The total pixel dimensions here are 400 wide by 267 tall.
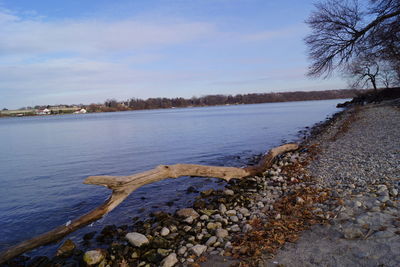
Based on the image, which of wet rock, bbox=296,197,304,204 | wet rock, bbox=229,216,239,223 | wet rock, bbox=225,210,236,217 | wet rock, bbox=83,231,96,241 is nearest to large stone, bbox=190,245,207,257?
wet rock, bbox=229,216,239,223

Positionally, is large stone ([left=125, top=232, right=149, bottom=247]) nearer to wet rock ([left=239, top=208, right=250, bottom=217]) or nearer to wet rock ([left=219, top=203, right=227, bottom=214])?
wet rock ([left=219, top=203, right=227, bottom=214])

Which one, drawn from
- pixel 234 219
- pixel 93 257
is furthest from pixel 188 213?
pixel 93 257

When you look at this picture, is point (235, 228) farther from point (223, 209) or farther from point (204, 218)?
point (223, 209)

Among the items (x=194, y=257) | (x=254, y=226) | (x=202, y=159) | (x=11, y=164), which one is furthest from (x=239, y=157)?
(x=11, y=164)

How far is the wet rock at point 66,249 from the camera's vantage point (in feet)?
19.0

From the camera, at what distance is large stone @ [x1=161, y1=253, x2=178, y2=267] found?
4.58 meters

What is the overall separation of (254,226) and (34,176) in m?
13.4

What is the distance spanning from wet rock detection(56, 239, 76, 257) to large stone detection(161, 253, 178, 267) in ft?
8.35

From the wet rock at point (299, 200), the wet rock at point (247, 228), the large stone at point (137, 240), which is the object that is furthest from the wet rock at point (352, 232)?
the large stone at point (137, 240)

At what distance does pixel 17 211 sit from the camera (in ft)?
30.5

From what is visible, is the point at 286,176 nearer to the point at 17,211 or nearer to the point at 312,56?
the point at 312,56

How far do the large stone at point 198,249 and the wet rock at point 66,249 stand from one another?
114 inches

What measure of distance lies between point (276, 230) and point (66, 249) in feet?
14.9

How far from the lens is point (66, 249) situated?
5.89 m
